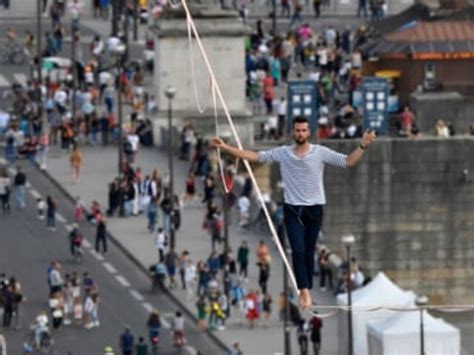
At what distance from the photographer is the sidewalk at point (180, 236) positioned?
8311 cm

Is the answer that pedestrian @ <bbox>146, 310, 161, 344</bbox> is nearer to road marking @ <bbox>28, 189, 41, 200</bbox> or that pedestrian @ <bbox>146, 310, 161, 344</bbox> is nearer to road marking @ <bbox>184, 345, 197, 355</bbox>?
road marking @ <bbox>184, 345, 197, 355</bbox>

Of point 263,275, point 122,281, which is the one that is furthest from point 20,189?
point 263,275

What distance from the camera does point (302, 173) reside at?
37438 mm

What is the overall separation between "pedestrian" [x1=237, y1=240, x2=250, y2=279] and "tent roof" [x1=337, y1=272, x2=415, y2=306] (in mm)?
6196

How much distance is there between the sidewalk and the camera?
83.1 metres

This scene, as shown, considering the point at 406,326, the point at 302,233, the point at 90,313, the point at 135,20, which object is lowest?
the point at 90,313

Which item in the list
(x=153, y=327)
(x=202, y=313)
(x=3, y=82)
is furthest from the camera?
(x=3, y=82)

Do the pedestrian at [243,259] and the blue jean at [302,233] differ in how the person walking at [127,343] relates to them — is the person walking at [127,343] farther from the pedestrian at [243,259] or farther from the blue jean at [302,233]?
the blue jean at [302,233]

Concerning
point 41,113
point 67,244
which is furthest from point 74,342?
point 41,113

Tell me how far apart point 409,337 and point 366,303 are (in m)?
2.52

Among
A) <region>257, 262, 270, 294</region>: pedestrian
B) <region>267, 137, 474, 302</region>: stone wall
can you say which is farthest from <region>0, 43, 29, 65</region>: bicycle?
<region>257, 262, 270, 294</region>: pedestrian

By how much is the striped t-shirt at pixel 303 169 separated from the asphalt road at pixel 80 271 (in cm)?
4382

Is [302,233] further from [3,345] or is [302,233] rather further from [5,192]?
[5,192]

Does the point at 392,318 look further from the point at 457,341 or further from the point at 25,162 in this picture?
the point at 25,162
